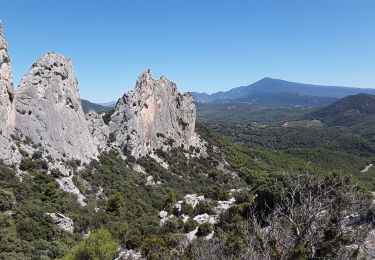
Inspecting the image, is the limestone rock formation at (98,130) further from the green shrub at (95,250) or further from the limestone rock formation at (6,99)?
the green shrub at (95,250)

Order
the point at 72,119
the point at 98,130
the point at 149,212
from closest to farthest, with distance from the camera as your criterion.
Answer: the point at 149,212, the point at 72,119, the point at 98,130

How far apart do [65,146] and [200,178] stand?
32789 millimetres

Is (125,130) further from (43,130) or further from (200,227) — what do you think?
(200,227)

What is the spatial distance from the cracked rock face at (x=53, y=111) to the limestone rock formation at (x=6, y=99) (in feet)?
9.18

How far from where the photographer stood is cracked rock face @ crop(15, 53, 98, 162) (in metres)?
58.3

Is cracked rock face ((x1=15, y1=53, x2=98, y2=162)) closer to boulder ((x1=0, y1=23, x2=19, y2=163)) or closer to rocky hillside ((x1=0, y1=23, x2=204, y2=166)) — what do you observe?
rocky hillside ((x1=0, y1=23, x2=204, y2=166))

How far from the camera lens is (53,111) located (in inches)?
2456

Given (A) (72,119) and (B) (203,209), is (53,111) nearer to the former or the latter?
(A) (72,119)

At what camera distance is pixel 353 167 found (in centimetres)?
14350

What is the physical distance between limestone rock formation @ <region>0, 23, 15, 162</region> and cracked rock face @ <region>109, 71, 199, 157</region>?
2908 cm

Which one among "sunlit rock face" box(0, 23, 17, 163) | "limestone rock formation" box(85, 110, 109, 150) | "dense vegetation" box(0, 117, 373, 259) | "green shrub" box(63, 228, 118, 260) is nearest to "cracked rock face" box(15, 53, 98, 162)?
"sunlit rock face" box(0, 23, 17, 163)

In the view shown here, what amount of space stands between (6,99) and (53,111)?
394 inches

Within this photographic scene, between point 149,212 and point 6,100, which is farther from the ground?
point 6,100

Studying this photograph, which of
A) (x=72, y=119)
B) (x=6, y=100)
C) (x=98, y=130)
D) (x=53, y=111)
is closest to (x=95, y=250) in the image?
(x=6, y=100)
